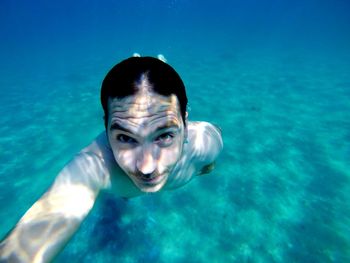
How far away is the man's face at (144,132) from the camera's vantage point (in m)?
1.80

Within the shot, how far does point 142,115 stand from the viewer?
181 cm

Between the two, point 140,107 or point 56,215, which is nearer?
point 56,215

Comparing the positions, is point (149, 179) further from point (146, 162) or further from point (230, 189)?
point (230, 189)

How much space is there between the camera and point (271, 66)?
15391 millimetres

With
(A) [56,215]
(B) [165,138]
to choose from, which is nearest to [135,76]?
(B) [165,138]

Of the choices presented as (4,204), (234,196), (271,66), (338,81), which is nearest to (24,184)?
(4,204)

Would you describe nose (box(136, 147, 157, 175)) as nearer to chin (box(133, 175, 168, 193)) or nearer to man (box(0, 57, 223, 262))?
man (box(0, 57, 223, 262))

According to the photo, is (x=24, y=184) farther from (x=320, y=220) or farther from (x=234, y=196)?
(x=320, y=220)

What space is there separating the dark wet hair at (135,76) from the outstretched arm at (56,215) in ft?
2.11

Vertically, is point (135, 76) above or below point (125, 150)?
above

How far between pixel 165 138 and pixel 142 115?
0.92ft

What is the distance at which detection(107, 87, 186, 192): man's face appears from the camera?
1.80m

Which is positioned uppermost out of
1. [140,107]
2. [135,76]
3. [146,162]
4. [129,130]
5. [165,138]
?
[135,76]

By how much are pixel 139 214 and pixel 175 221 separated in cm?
60
